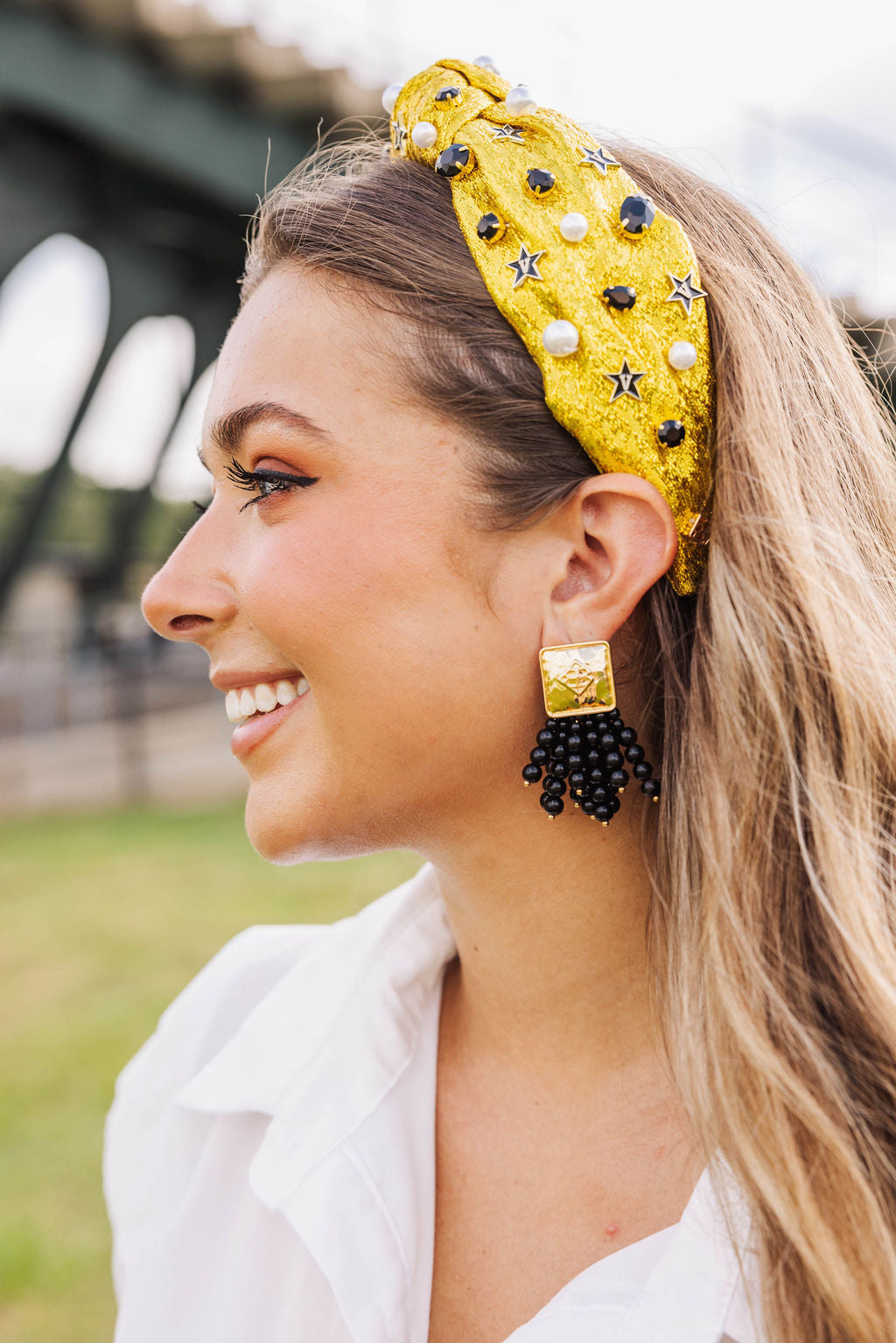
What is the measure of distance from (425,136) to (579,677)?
0.87 meters

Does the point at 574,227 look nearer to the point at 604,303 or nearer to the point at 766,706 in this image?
the point at 604,303

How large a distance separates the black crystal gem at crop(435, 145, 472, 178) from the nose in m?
0.65

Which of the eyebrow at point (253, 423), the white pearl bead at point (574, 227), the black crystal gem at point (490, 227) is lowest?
the eyebrow at point (253, 423)

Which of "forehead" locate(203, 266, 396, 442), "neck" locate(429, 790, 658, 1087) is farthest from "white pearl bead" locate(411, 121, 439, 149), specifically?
"neck" locate(429, 790, 658, 1087)

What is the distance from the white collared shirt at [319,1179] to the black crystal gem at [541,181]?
1.16 meters

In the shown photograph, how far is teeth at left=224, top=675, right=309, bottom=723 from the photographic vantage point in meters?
1.65

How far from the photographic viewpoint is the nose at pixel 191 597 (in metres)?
1.67

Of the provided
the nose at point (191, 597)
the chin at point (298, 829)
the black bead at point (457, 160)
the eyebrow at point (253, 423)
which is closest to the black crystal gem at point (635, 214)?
the black bead at point (457, 160)

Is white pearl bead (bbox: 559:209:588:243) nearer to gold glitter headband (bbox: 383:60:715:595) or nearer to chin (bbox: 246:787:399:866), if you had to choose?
gold glitter headband (bbox: 383:60:715:595)

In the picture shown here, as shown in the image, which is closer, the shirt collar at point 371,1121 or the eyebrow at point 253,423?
the shirt collar at point 371,1121

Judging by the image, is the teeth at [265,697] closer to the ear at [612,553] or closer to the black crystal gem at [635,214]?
the ear at [612,553]

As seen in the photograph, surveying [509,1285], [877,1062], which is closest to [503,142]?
[877,1062]

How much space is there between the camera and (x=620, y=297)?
5.00 ft

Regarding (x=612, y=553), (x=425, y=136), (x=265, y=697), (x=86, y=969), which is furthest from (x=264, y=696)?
(x=86, y=969)
